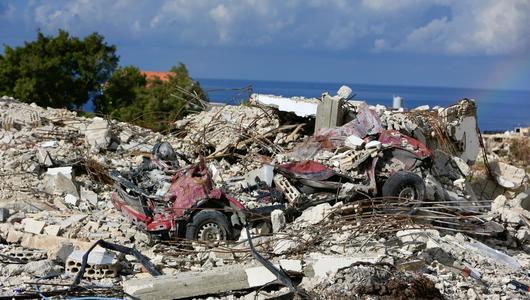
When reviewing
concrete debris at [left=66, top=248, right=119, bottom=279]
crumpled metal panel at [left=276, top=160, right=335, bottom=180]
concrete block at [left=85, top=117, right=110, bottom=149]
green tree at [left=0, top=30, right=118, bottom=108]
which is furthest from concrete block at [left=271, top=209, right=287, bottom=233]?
green tree at [left=0, top=30, right=118, bottom=108]

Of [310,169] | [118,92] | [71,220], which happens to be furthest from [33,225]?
[118,92]

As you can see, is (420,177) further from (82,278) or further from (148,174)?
(82,278)

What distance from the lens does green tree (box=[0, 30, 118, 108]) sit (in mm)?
30359

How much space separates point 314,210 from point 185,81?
74.8 ft

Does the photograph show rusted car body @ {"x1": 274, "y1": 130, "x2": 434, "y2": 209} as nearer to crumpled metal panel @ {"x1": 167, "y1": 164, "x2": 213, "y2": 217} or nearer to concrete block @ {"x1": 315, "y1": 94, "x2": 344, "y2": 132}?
crumpled metal panel @ {"x1": 167, "y1": 164, "x2": 213, "y2": 217}

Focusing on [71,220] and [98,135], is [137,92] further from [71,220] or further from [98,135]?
[71,220]

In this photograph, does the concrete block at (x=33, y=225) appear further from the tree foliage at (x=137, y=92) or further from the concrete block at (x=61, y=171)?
the tree foliage at (x=137, y=92)

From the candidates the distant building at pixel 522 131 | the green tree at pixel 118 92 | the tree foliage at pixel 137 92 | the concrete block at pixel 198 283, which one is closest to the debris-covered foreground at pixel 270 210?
the concrete block at pixel 198 283

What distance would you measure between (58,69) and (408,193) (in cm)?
2393

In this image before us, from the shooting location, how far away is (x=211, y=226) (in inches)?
371

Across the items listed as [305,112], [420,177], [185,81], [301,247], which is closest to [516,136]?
[185,81]

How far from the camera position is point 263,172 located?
35.0 ft

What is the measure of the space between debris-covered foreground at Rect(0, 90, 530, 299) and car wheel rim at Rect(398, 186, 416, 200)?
0.01m

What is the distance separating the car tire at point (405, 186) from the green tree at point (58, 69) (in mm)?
21867
